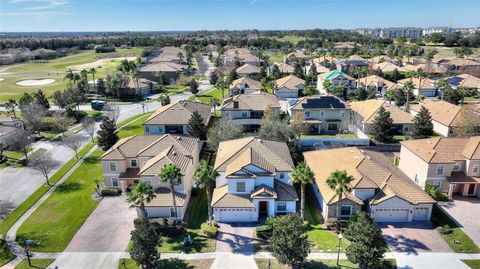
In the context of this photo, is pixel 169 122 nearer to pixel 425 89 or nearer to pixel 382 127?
pixel 382 127

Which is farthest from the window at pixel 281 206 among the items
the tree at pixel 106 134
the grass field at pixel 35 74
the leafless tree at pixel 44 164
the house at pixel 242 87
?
the grass field at pixel 35 74

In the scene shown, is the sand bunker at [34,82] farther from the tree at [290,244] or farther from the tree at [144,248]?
the tree at [290,244]

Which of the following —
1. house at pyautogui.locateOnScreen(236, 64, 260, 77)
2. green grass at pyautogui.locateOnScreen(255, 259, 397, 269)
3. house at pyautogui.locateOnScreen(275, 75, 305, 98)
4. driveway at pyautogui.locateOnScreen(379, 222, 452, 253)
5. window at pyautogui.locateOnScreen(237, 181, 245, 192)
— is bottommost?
green grass at pyautogui.locateOnScreen(255, 259, 397, 269)

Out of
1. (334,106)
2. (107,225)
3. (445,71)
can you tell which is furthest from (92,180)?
(445,71)

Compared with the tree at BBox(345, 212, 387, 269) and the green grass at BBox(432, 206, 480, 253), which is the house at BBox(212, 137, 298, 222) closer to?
the tree at BBox(345, 212, 387, 269)

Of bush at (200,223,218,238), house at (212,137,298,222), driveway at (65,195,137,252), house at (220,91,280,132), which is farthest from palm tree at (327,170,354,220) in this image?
house at (220,91,280,132)

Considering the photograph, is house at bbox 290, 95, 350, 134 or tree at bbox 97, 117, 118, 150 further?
house at bbox 290, 95, 350, 134
